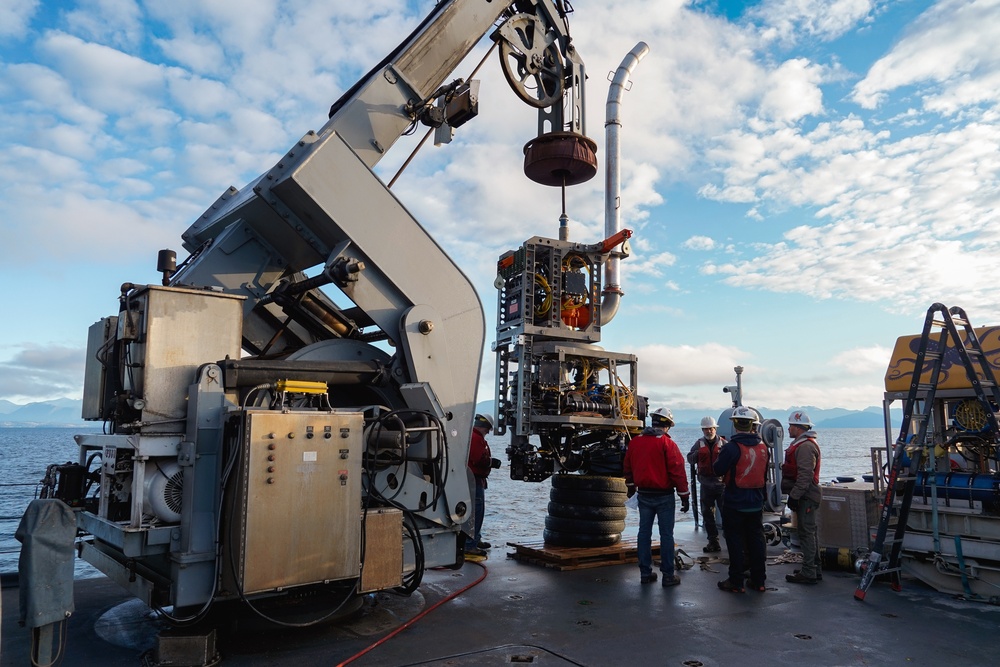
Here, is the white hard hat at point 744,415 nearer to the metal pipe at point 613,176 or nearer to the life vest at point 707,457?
the life vest at point 707,457

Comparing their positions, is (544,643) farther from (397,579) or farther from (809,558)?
(809,558)

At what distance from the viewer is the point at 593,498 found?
27.1 ft

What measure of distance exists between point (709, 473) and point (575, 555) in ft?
8.01

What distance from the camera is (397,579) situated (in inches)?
205

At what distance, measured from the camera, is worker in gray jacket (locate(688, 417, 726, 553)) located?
29.0 feet

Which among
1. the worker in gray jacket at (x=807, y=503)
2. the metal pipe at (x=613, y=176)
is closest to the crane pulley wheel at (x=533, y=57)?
the metal pipe at (x=613, y=176)

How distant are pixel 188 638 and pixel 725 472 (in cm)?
505

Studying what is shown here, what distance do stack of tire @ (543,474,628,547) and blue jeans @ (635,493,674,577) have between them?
1012 mm

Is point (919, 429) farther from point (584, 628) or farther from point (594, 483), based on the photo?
point (584, 628)

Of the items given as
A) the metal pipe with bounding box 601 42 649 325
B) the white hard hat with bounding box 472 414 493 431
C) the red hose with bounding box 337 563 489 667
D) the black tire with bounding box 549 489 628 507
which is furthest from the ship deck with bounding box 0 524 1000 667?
the metal pipe with bounding box 601 42 649 325

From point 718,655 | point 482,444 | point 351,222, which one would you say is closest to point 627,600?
point 718,655

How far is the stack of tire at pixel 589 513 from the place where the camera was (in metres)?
8.21

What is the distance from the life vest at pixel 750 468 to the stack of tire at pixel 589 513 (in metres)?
1.78

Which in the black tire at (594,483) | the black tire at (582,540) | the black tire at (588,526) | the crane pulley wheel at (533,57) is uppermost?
the crane pulley wheel at (533,57)
